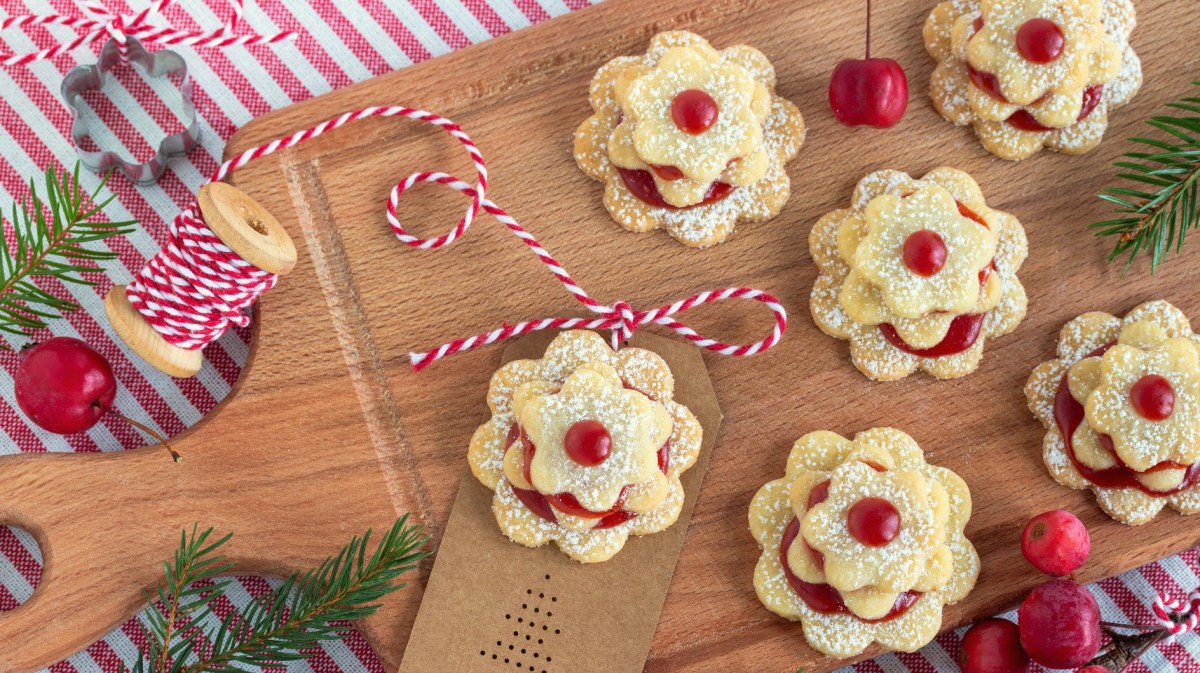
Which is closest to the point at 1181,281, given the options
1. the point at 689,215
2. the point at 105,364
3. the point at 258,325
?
the point at 689,215

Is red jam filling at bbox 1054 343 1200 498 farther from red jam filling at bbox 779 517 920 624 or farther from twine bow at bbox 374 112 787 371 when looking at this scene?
twine bow at bbox 374 112 787 371

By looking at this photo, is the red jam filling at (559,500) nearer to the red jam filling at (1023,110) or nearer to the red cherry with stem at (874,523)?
the red cherry with stem at (874,523)

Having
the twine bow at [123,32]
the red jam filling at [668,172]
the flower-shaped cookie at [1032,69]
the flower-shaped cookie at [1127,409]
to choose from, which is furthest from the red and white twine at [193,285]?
the flower-shaped cookie at [1127,409]

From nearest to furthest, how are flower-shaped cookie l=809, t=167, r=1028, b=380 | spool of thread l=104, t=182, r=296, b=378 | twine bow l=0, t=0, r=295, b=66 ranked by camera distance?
1. spool of thread l=104, t=182, r=296, b=378
2. flower-shaped cookie l=809, t=167, r=1028, b=380
3. twine bow l=0, t=0, r=295, b=66

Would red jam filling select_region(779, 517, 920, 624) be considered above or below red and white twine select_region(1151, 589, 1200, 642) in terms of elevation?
above

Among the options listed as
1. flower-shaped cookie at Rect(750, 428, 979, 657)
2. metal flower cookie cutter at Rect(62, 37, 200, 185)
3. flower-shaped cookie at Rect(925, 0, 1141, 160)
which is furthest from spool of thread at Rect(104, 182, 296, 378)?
flower-shaped cookie at Rect(925, 0, 1141, 160)

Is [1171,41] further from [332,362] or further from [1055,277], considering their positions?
[332,362]
